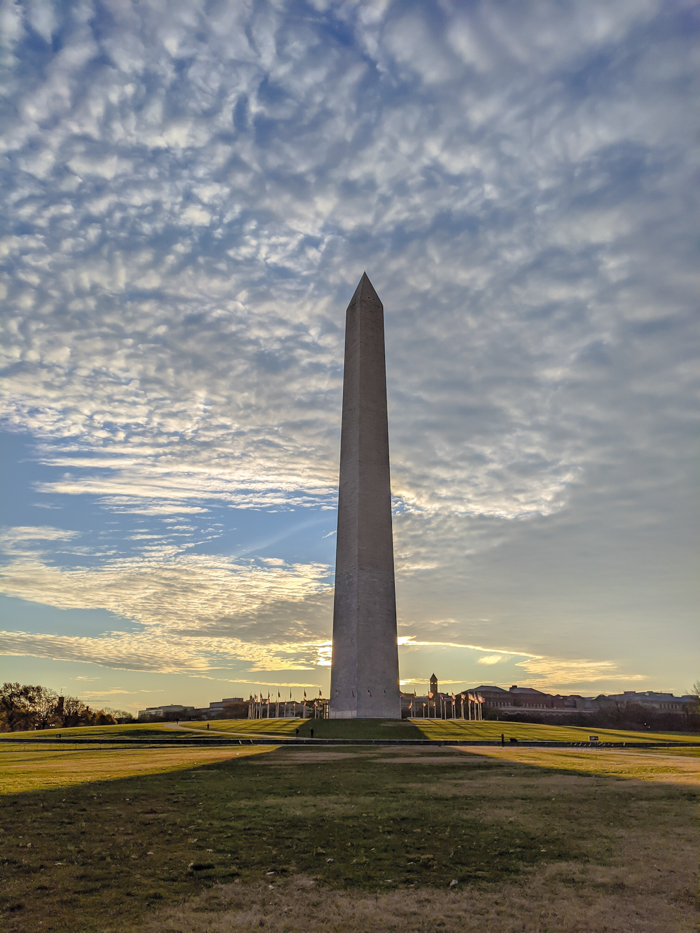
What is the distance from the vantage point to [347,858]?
6.58 meters

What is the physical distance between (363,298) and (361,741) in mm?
31600

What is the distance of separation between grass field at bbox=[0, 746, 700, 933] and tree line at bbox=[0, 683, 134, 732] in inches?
2541

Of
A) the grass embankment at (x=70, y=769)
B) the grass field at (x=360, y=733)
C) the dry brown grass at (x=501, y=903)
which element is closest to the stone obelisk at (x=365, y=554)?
the grass field at (x=360, y=733)

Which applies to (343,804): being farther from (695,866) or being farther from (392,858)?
(695,866)

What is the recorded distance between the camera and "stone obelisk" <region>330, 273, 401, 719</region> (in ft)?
137

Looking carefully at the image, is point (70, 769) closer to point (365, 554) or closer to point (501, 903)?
point (501, 903)

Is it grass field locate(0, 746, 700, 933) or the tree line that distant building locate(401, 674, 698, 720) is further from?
grass field locate(0, 746, 700, 933)

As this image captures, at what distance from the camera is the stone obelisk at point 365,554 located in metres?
41.8

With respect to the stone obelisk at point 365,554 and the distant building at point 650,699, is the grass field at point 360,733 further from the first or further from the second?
the distant building at point 650,699

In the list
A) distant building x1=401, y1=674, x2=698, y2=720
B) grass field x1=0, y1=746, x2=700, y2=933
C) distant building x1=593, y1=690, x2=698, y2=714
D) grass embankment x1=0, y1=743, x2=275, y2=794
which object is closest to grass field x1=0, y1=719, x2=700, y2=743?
grass embankment x1=0, y1=743, x2=275, y2=794

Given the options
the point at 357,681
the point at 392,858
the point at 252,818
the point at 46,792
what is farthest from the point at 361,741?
the point at 392,858

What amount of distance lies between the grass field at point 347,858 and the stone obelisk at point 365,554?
30131mm

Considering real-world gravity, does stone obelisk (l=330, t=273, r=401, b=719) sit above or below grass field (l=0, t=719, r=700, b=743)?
above

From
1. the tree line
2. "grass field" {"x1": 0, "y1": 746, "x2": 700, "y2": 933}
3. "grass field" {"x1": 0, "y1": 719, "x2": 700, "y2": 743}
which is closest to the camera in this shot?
"grass field" {"x1": 0, "y1": 746, "x2": 700, "y2": 933}
